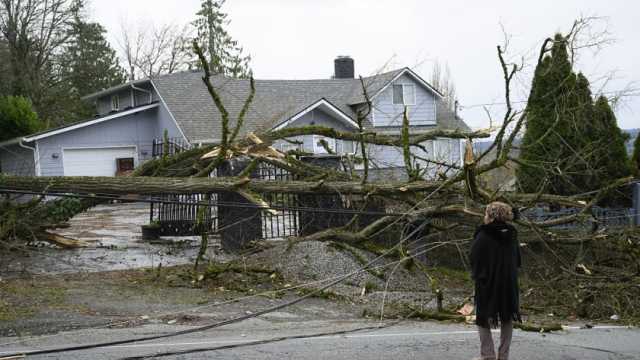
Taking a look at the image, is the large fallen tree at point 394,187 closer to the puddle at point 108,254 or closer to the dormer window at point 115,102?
the puddle at point 108,254

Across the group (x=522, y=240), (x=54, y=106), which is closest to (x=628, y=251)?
(x=522, y=240)

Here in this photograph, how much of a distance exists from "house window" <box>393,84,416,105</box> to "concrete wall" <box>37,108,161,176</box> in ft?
30.3

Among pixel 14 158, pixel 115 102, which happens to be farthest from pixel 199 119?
pixel 115 102

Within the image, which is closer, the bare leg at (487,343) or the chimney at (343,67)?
the bare leg at (487,343)

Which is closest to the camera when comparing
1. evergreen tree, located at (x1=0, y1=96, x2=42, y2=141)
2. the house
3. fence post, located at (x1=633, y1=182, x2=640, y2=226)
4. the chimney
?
fence post, located at (x1=633, y1=182, x2=640, y2=226)

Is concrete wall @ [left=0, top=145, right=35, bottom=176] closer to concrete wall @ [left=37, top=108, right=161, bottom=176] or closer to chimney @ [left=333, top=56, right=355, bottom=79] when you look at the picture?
concrete wall @ [left=37, top=108, right=161, bottom=176]

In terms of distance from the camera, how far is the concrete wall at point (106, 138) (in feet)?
85.4

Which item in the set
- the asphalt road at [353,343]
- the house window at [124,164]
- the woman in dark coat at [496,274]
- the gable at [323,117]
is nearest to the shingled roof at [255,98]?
the gable at [323,117]

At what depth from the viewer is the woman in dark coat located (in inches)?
233

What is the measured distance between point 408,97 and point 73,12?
62.2ft

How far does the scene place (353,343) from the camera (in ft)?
23.1

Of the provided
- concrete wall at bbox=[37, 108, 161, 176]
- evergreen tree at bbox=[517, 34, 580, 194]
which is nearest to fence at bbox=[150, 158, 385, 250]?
evergreen tree at bbox=[517, 34, 580, 194]

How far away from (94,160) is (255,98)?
634cm

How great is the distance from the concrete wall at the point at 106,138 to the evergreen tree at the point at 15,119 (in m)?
3.09
